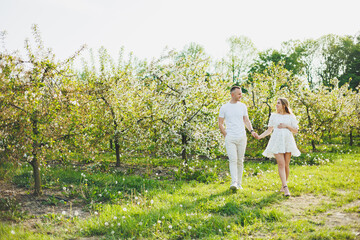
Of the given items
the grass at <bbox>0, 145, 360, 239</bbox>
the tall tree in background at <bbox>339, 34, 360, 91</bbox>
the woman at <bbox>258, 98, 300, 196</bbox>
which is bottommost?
the grass at <bbox>0, 145, 360, 239</bbox>

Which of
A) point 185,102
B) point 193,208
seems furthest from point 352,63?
point 193,208

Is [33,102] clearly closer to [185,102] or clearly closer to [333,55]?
[185,102]

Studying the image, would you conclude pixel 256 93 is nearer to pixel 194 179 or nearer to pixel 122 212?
pixel 194 179

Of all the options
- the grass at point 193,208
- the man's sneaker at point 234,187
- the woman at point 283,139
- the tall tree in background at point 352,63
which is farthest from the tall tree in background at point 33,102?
the tall tree in background at point 352,63

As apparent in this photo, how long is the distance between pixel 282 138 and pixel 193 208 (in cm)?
285

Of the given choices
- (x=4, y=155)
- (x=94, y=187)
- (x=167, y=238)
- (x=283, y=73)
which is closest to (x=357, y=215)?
(x=167, y=238)

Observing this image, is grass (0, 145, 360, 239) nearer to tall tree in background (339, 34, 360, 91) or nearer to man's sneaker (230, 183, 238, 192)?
man's sneaker (230, 183, 238, 192)

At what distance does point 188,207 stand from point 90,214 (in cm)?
199

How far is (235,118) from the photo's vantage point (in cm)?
619

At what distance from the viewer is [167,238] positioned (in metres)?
3.86

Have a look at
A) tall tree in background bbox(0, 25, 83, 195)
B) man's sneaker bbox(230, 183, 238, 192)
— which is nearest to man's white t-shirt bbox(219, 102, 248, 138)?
man's sneaker bbox(230, 183, 238, 192)

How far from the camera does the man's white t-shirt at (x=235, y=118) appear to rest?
6152 mm

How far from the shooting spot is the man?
6.11 meters

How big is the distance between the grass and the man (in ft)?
1.65
